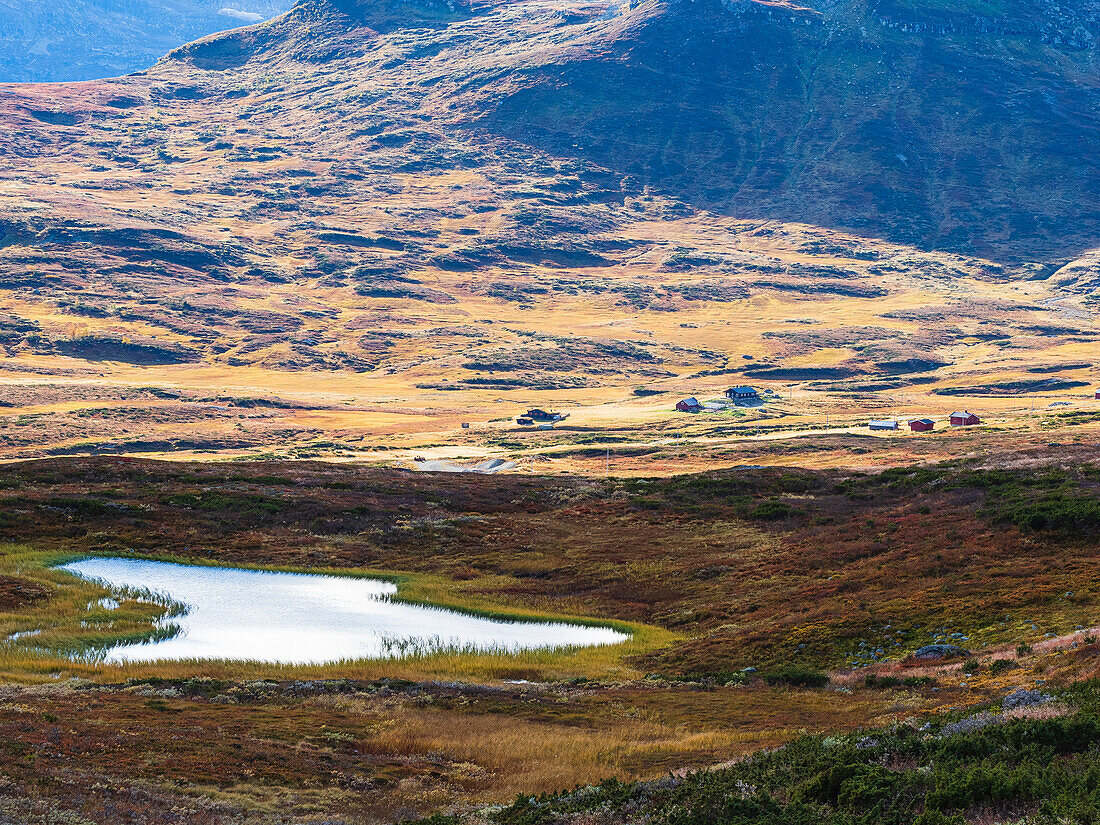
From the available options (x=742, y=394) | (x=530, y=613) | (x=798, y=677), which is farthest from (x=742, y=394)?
(x=798, y=677)

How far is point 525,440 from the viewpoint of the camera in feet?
473

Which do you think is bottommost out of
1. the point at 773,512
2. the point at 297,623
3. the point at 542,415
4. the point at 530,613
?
the point at 542,415

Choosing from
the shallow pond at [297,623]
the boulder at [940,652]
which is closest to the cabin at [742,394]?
the shallow pond at [297,623]

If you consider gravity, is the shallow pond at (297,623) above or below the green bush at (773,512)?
above

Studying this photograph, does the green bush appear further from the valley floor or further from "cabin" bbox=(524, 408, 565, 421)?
"cabin" bbox=(524, 408, 565, 421)

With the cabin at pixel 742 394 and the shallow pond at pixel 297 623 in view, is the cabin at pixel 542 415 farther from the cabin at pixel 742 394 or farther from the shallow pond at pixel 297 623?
the shallow pond at pixel 297 623

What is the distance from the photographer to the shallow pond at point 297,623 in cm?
2911

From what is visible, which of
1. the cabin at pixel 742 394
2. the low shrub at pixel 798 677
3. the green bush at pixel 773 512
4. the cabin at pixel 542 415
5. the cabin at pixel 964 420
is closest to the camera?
the low shrub at pixel 798 677

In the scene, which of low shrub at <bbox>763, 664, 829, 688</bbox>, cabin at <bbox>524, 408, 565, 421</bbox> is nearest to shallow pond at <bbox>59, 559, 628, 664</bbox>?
low shrub at <bbox>763, 664, 829, 688</bbox>

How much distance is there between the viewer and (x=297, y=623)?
32.9m

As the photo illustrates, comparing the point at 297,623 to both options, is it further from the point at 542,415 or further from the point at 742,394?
the point at 742,394

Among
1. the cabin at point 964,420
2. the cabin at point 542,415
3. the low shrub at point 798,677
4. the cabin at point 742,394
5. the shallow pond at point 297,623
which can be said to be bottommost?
the cabin at point 742,394

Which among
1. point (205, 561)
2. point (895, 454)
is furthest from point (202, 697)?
point (895, 454)

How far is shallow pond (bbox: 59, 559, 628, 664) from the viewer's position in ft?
95.5
